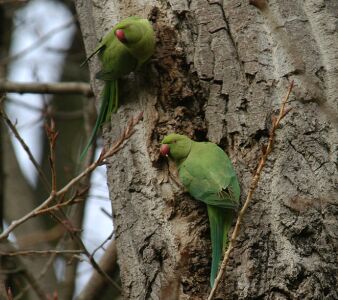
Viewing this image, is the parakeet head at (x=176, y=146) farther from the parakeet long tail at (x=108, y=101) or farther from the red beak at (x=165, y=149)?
the parakeet long tail at (x=108, y=101)

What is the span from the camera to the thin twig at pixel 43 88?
408cm

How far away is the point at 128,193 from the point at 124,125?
34cm

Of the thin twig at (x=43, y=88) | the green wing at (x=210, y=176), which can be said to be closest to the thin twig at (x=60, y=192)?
the green wing at (x=210, y=176)

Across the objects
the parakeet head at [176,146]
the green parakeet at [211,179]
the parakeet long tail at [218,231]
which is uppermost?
the parakeet head at [176,146]

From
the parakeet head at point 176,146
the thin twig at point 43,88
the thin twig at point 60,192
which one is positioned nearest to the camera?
the thin twig at point 60,192

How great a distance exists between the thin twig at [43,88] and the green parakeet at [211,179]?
4.40 feet

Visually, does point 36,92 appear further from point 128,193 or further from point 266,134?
point 266,134

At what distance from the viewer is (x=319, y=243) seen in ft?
8.46

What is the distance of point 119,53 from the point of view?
3.12m

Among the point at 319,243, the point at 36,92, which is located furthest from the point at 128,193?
the point at 36,92

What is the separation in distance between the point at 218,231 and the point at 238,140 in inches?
16.0

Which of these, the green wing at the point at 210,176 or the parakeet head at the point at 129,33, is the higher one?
the parakeet head at the point at 129,33

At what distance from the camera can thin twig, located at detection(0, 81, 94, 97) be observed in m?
4.08

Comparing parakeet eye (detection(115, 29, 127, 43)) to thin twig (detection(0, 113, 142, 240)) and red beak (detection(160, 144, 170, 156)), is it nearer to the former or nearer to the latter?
red beak (detection(160, 144, 170, 156))
